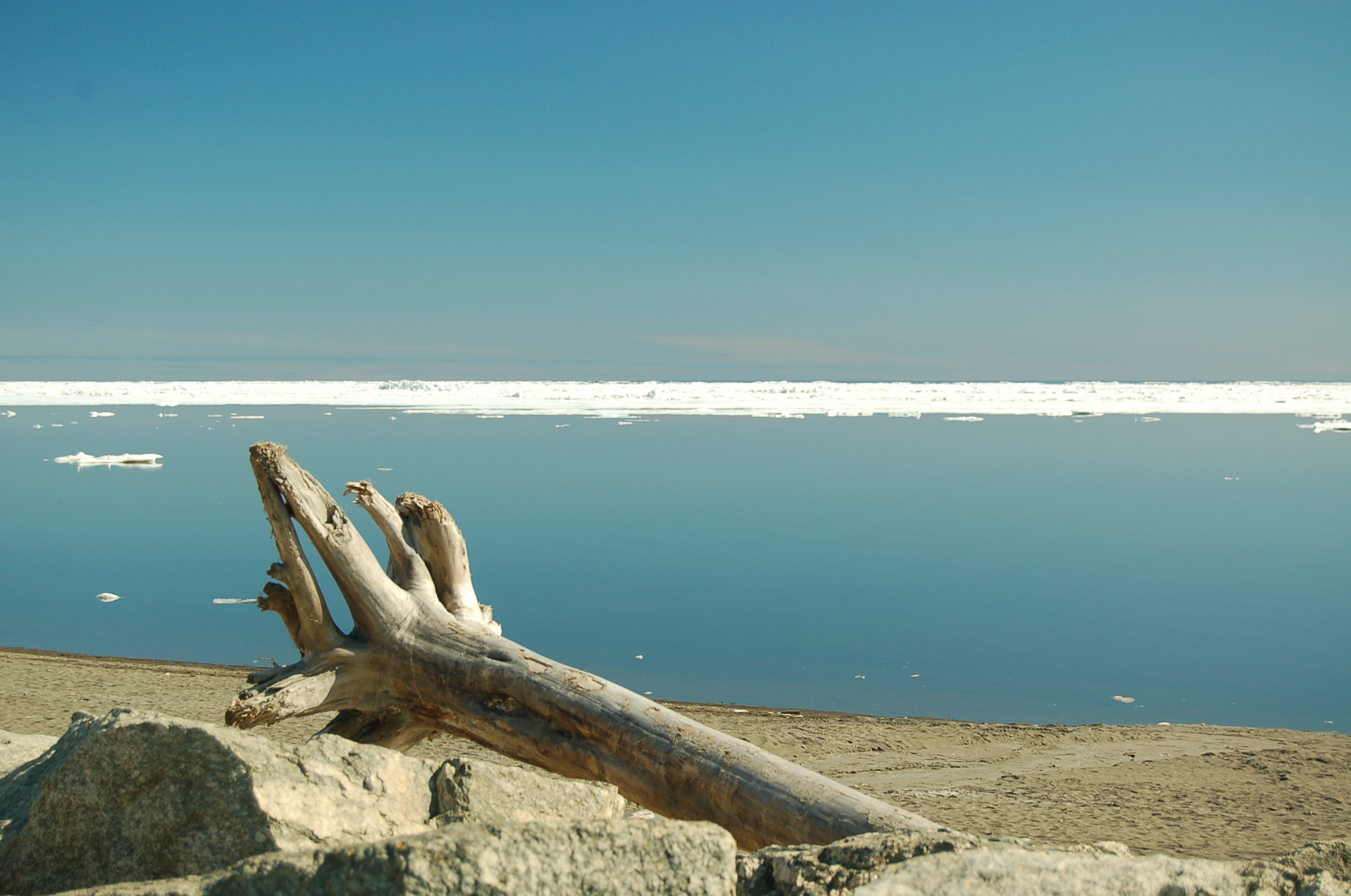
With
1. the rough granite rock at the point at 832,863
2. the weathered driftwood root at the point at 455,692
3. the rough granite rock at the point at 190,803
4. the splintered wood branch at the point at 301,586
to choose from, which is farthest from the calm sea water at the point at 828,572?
the rough granite rock at the point at 832,863

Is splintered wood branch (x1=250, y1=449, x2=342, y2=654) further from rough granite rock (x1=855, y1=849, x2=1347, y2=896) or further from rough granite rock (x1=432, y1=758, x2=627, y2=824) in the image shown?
rough granite rock (x1=855, y1=849, x2=1347, y2=896)

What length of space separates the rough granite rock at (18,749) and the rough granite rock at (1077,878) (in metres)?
3.05

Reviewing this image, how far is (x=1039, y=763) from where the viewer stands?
5.27 m

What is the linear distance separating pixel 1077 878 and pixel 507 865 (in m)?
1.07

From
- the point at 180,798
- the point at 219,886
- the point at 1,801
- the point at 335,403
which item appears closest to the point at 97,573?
the point at 1,801

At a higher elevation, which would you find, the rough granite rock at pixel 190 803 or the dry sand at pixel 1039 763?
the rough granite rock at pixel 190 803

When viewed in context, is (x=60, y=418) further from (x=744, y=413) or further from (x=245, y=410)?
(x=744, y=413)

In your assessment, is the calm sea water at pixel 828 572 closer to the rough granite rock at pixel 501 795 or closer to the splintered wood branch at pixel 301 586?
the splintered wood branch at pixel 301 586

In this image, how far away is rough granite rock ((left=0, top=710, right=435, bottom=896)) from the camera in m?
2.28

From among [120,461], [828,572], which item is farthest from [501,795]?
[120,461]

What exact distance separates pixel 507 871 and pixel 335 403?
145 feet

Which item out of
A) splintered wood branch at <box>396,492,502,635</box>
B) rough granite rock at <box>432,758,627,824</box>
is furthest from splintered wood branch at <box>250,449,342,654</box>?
rough granite rock at <box>432,758,627,824</box>

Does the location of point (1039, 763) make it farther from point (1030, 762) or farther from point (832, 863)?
point (832, 863)

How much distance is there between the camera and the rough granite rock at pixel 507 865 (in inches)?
65.3
